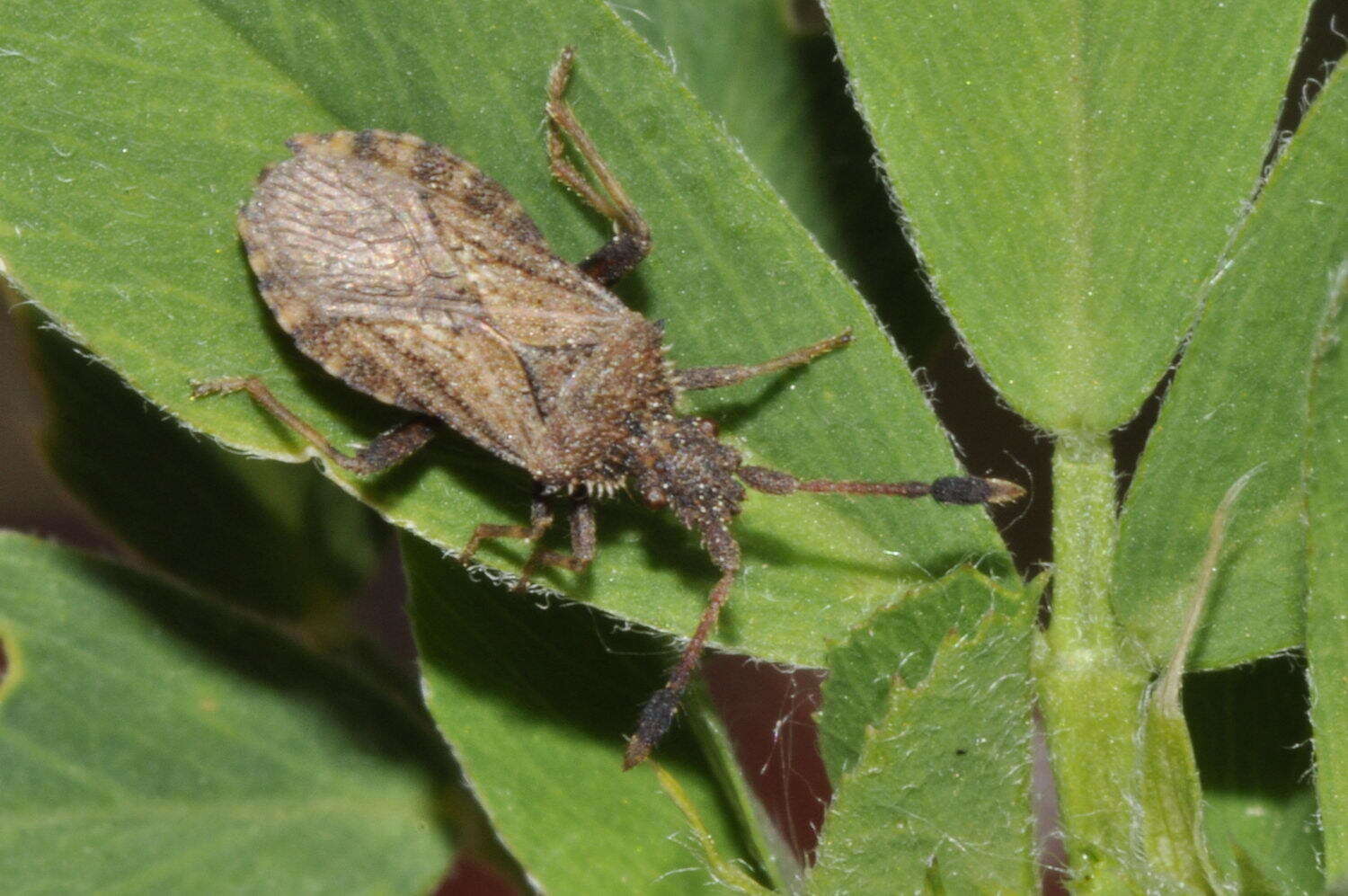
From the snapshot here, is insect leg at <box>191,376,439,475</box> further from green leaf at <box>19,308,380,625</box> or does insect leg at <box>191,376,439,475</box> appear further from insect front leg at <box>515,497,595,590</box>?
green leaf at <box>19,308,380,625</box>

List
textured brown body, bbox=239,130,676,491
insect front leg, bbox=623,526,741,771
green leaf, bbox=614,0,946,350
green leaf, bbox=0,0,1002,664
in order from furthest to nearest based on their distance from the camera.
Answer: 1. green leaf, bbox=614,0,946,350
2. textured brown body, bbox=239,130,676,491
3. insect front leg, bbox=623,526,741,771
4. green leaf, bbox=0,0,1002,664

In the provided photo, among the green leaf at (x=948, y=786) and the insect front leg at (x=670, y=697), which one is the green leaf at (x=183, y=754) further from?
the green leaf at (x=948, y=786)

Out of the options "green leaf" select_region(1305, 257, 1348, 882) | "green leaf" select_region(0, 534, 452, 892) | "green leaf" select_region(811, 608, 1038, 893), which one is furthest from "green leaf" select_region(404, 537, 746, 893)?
"green leaf" select_region(1305, 257, 1348, 882)

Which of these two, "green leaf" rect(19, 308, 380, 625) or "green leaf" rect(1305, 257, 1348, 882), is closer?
"green leaf" rect(1305, 257, 1348, 882)

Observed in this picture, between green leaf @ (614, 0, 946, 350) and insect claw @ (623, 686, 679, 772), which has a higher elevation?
green leaf @ (614, 0, 946, 350)

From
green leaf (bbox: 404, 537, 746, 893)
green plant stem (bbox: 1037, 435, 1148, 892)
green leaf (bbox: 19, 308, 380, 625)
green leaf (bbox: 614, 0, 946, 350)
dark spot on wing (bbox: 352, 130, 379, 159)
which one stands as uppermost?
green leaf (bbox: 614, 0, 946, 350)

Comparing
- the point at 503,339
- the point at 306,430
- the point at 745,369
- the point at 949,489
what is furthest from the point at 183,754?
the point at 949,489

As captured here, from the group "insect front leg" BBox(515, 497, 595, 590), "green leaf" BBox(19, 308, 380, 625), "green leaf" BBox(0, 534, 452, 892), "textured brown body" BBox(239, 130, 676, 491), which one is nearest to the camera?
"insect front leg" BBox(515, 497, 595, 590)
